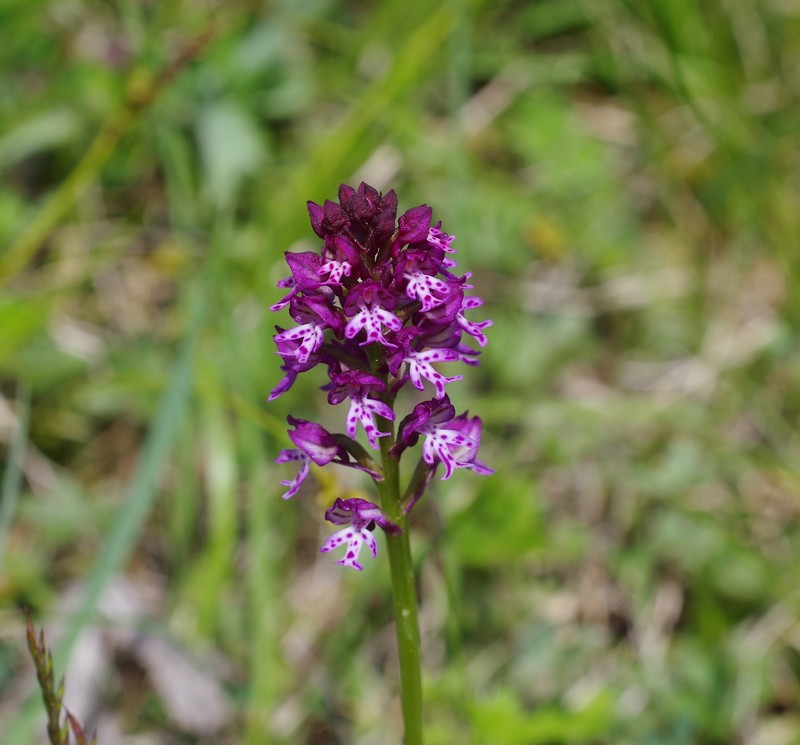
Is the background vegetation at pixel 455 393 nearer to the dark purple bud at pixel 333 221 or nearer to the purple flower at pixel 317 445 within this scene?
the purple flower at pixel 317 445

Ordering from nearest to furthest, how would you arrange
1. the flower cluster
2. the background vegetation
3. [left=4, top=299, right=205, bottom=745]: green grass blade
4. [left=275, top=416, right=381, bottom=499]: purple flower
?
the flower cluster
[left=275, top=416, right=381, bottom=499]: purple flower
[left=4, top=299, right=205, bottom=745]: green grass blade
the background vegetation

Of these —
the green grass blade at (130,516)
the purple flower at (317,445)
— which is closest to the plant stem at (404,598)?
the purple flower at (317,445)

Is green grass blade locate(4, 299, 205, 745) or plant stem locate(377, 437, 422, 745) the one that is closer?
plant stem locate(377, 437, 422, 745)

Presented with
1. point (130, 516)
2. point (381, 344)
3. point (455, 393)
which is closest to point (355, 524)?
point (381, 344)

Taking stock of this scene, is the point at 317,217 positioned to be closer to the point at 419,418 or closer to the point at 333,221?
the point at 333,221

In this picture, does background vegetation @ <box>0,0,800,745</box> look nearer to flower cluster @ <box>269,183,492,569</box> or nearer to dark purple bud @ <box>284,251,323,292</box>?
flower cluster @ <box>269,183,492,569</box>

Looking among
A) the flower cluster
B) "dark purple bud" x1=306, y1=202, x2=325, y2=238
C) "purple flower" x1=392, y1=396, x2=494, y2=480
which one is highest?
"dark purple bud" x1=306, y1=202, x2=325, y2=238

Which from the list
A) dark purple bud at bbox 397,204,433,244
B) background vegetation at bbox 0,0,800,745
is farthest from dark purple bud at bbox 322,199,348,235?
background vegetation at bbox 0,0,800,745

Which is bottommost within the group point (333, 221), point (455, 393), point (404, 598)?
point (404, 598)
